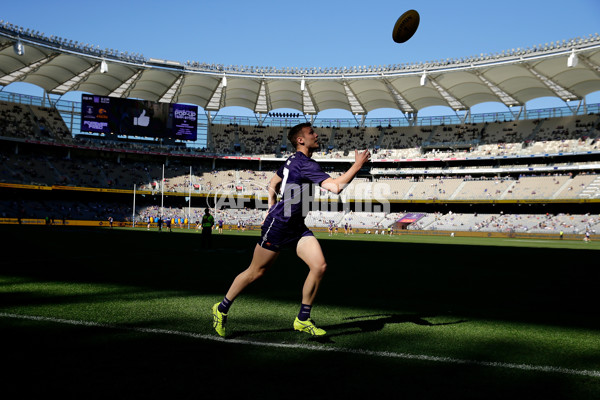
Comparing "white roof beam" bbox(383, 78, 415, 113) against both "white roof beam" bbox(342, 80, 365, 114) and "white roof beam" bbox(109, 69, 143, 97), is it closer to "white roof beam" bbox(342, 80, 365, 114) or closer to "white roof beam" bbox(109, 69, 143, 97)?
"white roof beam" bbox(342, 80, 365, 114)

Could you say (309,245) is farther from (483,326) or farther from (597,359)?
(597,359)

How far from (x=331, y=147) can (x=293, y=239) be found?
68.8 m

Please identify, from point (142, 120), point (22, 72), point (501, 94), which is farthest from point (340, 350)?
point (22, 72)

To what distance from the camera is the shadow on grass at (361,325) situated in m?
5.05

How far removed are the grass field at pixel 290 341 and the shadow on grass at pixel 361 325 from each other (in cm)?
2

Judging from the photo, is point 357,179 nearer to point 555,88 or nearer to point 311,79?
point 311,79

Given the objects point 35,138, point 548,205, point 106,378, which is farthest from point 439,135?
point 106,378

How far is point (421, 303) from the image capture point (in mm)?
7512

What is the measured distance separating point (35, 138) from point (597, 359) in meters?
66.0

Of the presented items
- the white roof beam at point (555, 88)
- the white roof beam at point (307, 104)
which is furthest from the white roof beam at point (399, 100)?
the white roof beam at point (555, 88)

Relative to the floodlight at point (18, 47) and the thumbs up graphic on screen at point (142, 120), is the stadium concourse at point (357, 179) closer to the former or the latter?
the thumbs up graphic on screen at point (142, 120)

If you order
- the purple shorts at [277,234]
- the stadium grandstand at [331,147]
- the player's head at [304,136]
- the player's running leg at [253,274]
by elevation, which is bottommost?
the player's running leg at [253,274]

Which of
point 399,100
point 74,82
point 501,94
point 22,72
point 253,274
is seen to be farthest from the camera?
point 399,100

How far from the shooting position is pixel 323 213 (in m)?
62.6
